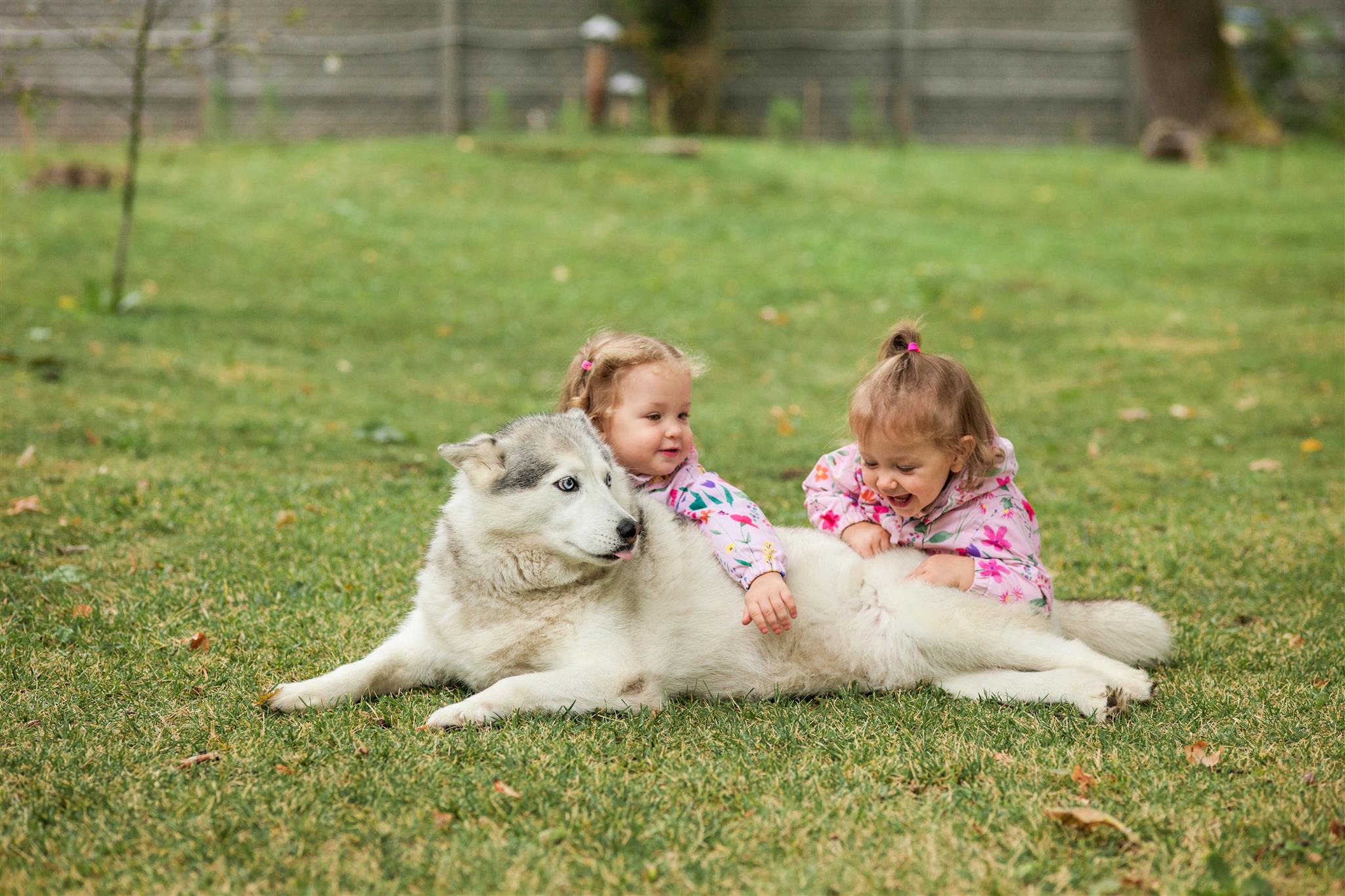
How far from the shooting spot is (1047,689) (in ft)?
13.1

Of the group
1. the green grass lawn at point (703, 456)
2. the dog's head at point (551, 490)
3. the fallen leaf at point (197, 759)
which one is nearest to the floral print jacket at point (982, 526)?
the green grass lawn at point (703, 456)

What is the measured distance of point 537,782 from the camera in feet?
10.8

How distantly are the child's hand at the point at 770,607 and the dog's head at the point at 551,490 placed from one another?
1.62ft

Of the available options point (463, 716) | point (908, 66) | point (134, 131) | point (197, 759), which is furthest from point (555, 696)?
point (908, 66)

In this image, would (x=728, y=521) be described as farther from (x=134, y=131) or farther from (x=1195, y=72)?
(x=1195, y=72)

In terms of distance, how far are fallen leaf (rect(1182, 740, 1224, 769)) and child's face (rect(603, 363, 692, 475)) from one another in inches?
76.6

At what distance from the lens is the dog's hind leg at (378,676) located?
3.86 metres

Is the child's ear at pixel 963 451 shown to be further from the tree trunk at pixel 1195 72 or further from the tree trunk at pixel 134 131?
the tree trunk at pixel 1195 72

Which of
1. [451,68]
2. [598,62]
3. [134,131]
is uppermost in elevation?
[451,68]

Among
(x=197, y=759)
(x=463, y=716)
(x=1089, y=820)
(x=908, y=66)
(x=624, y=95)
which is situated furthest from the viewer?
(x=908, y=66)

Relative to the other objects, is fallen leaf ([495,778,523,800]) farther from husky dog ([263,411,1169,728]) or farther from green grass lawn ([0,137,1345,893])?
husky dog ([263,411,1169,728])

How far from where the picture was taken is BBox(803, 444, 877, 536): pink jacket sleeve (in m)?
4.71

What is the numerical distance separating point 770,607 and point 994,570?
0.89 meters

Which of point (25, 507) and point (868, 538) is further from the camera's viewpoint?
point (25, 507)
